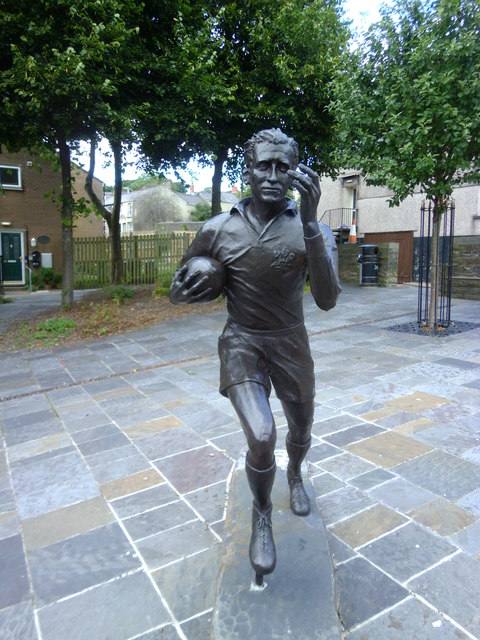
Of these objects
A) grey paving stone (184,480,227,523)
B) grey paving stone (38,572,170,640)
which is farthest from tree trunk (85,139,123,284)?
grey paving stone (38,572,170,640)

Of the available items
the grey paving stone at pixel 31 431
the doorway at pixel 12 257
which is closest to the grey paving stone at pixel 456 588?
the grey paving stone at pixel 31 431

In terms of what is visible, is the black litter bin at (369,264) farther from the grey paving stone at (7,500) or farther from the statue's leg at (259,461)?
the statue's leg at (259,461)

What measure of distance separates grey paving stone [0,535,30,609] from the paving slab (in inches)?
41.0

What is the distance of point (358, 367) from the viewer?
6.48 m

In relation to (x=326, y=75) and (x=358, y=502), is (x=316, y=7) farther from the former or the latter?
(x=358, y=502)

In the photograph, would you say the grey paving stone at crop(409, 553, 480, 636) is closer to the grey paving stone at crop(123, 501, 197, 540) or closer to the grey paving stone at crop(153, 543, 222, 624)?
the grey paving stone at crop(153, 543, 222, 624)

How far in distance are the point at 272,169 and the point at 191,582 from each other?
82.5 inches

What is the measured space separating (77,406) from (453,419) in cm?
391

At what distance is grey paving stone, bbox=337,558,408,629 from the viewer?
220 centimetres

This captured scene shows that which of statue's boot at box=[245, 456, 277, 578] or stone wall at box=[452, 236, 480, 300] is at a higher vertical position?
stone wall at box=[452, 236, 480, 300]

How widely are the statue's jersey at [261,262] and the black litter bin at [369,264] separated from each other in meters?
13.8

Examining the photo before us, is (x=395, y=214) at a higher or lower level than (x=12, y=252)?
higher

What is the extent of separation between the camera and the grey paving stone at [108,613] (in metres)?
2.15

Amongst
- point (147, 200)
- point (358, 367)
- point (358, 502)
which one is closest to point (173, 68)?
point (358, 367)
